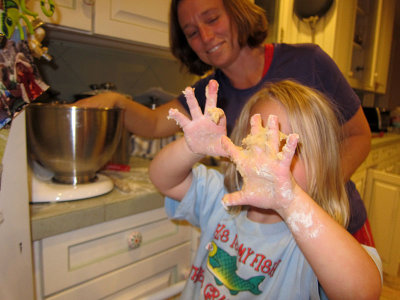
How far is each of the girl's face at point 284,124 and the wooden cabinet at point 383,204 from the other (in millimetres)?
1380

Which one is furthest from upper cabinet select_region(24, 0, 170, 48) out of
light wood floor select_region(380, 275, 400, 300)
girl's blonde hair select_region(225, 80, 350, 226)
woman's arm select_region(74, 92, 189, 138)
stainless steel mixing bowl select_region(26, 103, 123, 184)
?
light wood floor select_region(380, 275, 400, 300)

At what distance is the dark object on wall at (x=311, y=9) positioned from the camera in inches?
64.8

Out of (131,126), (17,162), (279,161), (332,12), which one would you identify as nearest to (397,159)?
(332,12)

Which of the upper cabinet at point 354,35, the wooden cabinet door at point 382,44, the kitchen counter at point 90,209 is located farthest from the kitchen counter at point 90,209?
the wooden cabinet door at point 382,44

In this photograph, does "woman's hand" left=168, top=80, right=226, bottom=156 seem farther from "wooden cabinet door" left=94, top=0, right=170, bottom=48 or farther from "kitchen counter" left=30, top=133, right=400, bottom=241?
"wooden cabinet door" left=94, top=0, right=170, bottom=48

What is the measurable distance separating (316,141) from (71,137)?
57 cm

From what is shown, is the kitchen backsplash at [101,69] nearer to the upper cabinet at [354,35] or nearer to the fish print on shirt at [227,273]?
the upper cabinet at [354,35]

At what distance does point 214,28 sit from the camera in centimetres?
83

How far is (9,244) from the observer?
508 millimetres

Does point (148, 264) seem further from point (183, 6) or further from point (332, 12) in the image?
point (332, 12)

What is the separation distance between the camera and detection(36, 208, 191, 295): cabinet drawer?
635 millimetres

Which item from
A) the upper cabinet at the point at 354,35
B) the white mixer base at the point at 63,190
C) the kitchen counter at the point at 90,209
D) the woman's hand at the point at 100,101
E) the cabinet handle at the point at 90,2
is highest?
the upper cabinet at the point at 354,35

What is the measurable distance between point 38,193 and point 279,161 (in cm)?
59

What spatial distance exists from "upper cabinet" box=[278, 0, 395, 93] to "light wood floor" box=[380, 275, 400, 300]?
1.42 meters
